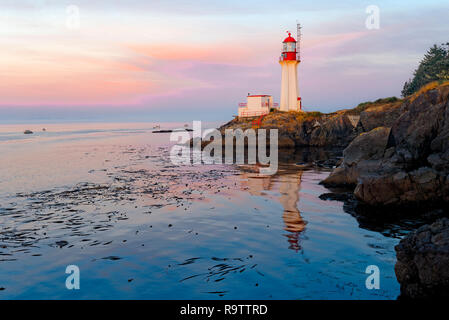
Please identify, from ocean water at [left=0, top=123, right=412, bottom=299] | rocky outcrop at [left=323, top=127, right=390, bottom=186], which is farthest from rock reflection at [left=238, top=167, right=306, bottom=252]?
rocky outcrop at [left=323, top=127, right=390, bottom=186]

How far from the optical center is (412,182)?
59.8 feet

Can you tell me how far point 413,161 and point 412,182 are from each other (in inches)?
77.8

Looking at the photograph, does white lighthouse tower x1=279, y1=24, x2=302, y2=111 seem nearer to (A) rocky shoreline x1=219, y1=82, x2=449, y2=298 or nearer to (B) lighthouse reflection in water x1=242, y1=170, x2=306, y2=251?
(B) lighthouse reflection in water x1=242, y1=170, x2=306, y2=251

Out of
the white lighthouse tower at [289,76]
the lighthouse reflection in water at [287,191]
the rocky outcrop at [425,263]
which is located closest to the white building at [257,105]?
the white lighthouse tower at [289,76]

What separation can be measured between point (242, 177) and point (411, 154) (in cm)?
1481

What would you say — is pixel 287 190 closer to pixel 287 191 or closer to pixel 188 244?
pixel 287 191

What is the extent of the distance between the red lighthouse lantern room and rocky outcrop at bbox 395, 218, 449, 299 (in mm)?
63125

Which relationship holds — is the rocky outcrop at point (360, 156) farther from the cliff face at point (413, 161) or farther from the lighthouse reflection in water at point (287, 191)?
the lighthouse reflection in water at point (287, 191)

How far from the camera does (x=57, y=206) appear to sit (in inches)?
798

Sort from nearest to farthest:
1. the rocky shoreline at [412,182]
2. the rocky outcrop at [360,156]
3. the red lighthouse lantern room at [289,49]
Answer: the rocky shoreline at [412,182]
the rocky outcrop at [360,156]
the red lighthouse lantern room at [289,49]

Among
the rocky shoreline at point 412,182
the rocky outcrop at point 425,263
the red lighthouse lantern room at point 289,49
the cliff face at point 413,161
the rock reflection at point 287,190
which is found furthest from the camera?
the red lighthouse lantern room at point 289,49

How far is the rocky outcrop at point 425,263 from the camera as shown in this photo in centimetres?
859

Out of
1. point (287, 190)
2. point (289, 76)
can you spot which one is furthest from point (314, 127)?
point (287, 190)

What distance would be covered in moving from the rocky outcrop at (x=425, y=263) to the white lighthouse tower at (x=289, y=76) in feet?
205
